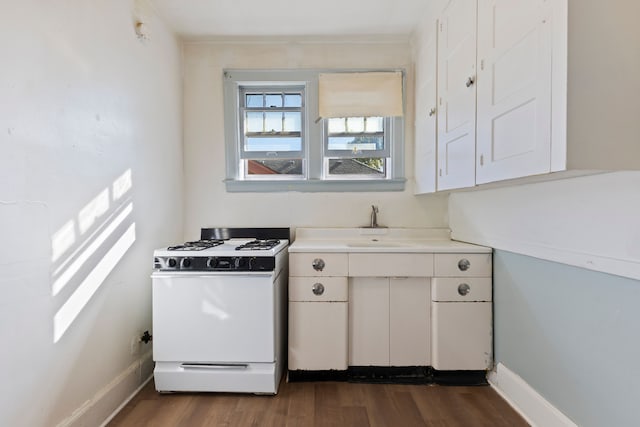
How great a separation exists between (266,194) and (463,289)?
1.64m

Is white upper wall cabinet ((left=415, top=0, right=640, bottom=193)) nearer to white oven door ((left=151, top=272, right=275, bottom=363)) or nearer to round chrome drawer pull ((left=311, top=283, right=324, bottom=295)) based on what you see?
round chrome drawer pull ((left=311, top=283, right=324, bottom=295))

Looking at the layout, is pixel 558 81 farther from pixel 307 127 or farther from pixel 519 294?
pixel 307 127

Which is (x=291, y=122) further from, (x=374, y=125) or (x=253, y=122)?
(x=374, y=125)

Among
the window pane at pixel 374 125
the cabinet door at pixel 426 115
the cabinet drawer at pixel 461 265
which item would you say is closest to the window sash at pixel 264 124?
the window pane at pixel 374 125

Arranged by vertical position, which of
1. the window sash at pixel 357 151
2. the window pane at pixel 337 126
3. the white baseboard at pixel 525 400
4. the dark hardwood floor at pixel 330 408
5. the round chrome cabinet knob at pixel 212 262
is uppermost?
the window pane at pixel 337 126

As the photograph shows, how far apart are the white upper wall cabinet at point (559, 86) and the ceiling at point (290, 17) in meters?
0.94

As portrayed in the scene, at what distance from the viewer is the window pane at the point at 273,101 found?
2807mm

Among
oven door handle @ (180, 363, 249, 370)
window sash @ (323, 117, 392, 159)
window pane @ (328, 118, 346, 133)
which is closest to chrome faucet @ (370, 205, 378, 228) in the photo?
window sash @ (323, 117, 392, 159)

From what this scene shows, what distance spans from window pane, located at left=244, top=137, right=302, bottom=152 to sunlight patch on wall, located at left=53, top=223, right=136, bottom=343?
46.7 inches

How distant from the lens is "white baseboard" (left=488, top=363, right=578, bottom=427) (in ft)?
5.06

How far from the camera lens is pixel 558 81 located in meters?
1.11

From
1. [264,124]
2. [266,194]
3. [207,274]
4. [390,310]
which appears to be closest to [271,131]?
[264,124]

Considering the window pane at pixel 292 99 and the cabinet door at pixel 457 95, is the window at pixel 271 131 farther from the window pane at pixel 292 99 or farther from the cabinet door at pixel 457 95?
the cabinet door at pixel 457 95

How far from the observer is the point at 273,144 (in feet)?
9.19
